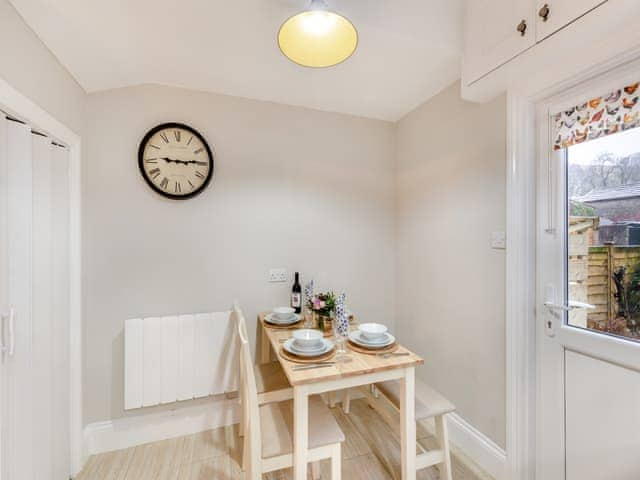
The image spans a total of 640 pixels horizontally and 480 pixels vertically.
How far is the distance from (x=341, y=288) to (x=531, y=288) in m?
1.31

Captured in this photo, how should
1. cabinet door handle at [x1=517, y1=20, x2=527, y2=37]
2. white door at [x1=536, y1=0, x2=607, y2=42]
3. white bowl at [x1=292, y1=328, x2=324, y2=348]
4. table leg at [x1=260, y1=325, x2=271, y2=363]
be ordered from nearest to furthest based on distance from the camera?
white door at [x1=536, y1=0, x2=607, y2=42] < cabinet door handle at [x1=517, y1=20, x2=527, y2=37] < white bowl at [x1=292, y1=328, x2=324, y2=348] < table leg at [x1=260, y1=325, x2=271, y2=363]

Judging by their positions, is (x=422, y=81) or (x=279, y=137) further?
(x=279, y=137)

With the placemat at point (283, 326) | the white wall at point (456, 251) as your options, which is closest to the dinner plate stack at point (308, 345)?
the placemat at point (283, 326)

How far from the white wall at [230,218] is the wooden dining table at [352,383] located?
879 mm

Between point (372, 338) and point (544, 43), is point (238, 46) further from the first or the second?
point (372, 338)

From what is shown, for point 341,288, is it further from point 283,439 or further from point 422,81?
point 422,81

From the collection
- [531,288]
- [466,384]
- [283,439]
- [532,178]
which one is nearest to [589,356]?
[531,288]

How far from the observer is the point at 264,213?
2232mm

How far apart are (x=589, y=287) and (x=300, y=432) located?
149cm

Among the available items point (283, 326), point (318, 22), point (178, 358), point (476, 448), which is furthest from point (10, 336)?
→ point (476, 448)

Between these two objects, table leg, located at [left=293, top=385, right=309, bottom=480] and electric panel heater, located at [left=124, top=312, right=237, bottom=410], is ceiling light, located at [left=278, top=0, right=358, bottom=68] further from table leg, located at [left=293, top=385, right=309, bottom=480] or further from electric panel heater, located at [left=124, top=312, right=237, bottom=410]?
electric panel heater, located at [left=124, top=312, right=237, bottom=410]

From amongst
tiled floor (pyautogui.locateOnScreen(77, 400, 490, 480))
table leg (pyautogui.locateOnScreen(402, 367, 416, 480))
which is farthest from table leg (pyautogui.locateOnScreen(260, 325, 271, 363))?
table leg (pyautogui.locateOnScreen(402, 367, 416, 480))

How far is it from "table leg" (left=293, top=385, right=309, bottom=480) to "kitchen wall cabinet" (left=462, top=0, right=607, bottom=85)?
5.87ft

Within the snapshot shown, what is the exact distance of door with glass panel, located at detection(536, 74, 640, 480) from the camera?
47.8 inches
